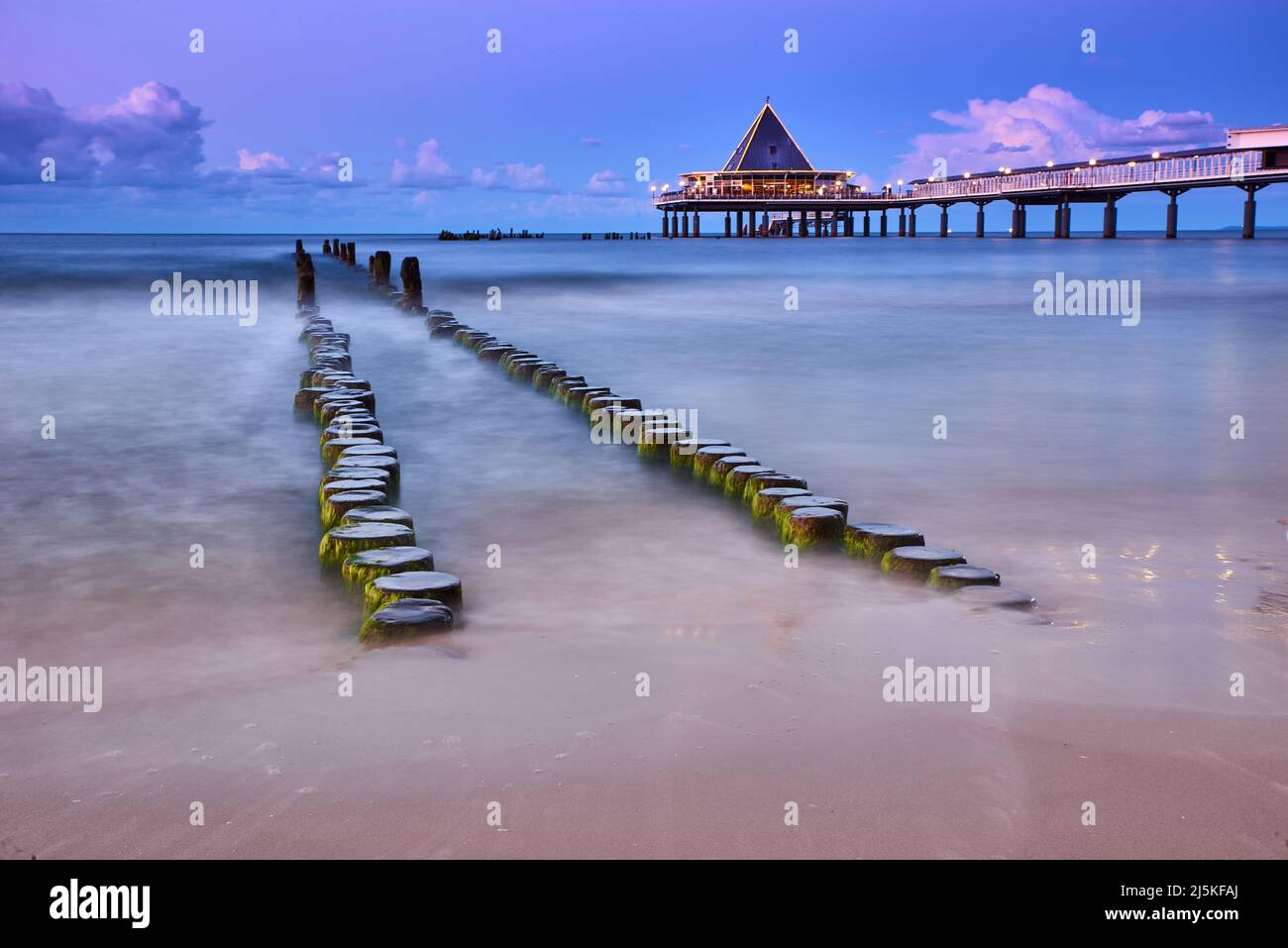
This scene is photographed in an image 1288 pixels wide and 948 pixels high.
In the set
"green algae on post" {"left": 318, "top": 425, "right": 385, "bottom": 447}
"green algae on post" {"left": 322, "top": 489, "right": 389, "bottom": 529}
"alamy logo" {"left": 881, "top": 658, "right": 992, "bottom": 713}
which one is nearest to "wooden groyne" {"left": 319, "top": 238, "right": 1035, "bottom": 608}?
"alamy logo" {"left": 881, "top": 658, "right": 992, "bottom": 713}

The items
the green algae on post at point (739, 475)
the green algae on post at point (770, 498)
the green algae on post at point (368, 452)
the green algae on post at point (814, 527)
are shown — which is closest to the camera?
the green algae on post at point (814, 527)

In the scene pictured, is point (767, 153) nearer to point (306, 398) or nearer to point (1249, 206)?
point (1249, 206)

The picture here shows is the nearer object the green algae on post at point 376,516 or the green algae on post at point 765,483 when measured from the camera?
the green algae on post at point 376,516

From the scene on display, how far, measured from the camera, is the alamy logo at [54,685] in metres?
4.45

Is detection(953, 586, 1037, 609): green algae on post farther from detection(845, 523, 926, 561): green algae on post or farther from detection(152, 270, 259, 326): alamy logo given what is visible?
detection(152, 270, 259, 326): alamy logo

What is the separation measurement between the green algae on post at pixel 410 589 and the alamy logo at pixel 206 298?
58.8 ft

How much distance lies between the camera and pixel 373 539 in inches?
231

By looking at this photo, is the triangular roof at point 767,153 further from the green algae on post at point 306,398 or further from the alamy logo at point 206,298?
the green algae on post at point 306,398

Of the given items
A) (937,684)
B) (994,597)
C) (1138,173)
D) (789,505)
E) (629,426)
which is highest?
(1138,173)

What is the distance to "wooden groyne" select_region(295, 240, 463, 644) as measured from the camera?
16.2 ft

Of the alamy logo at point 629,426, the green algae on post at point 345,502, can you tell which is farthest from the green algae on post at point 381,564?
the alamy logo at point 629,426

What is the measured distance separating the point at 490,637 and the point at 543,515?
8.87ft
